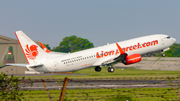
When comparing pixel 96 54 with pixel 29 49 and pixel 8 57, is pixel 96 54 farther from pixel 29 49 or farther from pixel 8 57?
pixel 8 57

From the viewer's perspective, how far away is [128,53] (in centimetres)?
4922

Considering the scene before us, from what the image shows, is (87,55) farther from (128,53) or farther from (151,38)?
(151,38)

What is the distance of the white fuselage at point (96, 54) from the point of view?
46.2 m

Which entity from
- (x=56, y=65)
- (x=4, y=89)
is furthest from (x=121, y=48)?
(x=4, y=89)

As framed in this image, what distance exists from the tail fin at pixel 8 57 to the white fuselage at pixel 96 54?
118ft

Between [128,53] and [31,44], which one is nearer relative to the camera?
[31,44]

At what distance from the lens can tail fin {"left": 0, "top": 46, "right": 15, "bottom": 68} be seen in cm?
7956

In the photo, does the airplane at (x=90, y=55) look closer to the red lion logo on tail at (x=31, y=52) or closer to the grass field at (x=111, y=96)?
the red lion logo on tail at (x=31, y=52)

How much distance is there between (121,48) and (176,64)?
139ft

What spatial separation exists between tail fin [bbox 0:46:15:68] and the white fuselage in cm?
3600

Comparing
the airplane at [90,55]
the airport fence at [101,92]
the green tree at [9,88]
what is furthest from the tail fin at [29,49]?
the green tree at [9,88]

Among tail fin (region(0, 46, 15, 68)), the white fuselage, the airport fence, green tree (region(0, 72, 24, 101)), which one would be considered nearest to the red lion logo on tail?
the white fuselage

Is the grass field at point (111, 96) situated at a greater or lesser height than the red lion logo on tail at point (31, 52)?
lesser

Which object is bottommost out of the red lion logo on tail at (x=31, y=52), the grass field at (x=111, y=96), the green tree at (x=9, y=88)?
the grass field at (x=111, y=96)
